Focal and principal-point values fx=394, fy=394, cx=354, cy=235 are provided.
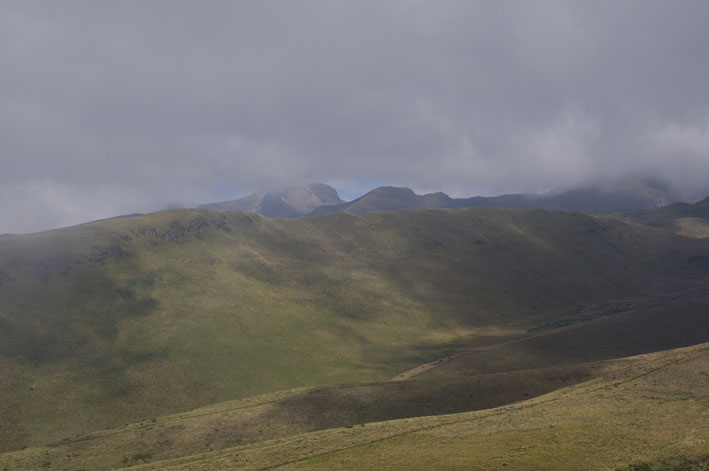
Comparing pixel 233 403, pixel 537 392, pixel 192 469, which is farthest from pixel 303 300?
pixel 192 469

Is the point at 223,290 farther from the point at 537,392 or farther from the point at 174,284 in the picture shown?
the point at 537,392

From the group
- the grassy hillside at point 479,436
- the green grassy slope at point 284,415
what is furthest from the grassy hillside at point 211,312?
the grassy hillside at point 479,436

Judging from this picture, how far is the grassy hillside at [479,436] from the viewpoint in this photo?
28234mm

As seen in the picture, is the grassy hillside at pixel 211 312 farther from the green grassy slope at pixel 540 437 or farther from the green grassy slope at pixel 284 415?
the green grassy slope at pixel 540 437

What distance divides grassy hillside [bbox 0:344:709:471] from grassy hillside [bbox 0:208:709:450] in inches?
1014

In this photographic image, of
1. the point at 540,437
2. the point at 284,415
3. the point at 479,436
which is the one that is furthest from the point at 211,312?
the point at 540,437

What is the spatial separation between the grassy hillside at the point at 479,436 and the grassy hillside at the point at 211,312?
2576 centimetres

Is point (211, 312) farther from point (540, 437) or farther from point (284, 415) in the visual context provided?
point (540, 437)

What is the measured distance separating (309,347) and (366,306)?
3764 centimetres

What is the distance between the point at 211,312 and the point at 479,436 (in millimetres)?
99147

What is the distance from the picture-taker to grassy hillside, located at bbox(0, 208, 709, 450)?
8219 cm

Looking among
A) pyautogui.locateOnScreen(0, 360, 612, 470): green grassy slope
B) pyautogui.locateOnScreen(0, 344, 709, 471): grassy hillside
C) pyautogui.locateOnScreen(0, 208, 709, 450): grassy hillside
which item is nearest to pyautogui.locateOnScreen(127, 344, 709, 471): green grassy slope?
pyautogui.locateOnScreen(0, 344, 709, 471): grassy hillside

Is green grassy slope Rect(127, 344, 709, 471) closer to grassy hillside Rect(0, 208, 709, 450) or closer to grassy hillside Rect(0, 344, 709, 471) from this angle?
grassy hillside Rect(0, 344, 709, 471)

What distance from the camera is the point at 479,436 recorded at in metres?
35.8
